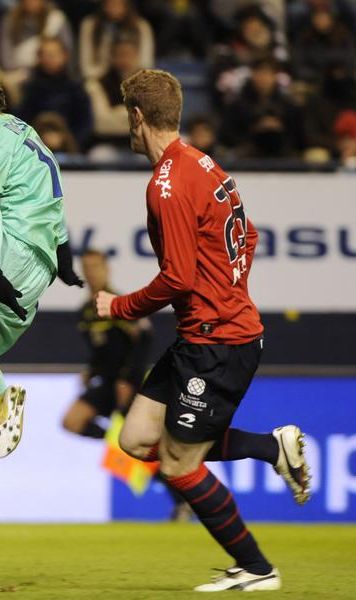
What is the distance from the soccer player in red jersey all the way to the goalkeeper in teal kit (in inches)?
12.6

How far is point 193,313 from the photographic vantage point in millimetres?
6324

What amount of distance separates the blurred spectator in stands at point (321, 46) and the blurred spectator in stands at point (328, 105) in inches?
16.1

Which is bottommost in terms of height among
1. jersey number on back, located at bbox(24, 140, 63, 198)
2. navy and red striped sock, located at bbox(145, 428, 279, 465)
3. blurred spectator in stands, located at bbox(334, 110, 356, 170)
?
navy and red striped sock, located at bbox(145, 428, 279, 465)

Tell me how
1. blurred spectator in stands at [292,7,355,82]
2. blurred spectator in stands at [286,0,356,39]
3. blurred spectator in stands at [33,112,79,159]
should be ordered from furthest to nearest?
blurred spectator in stands at [286,0,356,39]
blurred spectator in stands at [292,7,355,82]
blurred spectator in stands at [33,112,79,159]

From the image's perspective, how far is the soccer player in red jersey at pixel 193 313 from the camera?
616 cm

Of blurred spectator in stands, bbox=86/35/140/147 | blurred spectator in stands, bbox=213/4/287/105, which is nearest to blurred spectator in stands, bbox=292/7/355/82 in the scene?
blurred spectator in stands, bbox=213/4/287/105

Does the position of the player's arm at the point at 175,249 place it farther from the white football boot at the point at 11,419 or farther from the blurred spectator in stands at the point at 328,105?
the blurred spectator in stands at the point at 328,105

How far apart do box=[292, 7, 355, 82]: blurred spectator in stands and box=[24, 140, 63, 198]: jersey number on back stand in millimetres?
7826

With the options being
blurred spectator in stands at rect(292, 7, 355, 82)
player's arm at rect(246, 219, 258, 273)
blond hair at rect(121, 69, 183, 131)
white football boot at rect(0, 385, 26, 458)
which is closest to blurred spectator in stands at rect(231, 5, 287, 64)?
blurred spectator in stands at rect(292, 7, 355, 82)

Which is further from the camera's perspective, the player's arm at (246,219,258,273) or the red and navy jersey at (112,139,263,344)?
the player's arm at (246,219,258,273)

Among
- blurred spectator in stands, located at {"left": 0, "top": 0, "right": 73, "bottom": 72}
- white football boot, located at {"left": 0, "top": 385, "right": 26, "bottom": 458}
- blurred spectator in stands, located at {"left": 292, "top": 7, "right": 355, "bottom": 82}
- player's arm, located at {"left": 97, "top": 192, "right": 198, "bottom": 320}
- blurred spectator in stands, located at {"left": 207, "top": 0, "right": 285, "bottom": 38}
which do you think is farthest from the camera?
blurred spectator in stands, located at {"left": 207, "top": 0, "right": 285, "bottom": 38}

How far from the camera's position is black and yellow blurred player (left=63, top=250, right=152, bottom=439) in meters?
10.1

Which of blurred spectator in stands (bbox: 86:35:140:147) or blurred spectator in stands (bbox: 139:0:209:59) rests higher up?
blurred spectator in stands (bbox: 139:0:209:59)

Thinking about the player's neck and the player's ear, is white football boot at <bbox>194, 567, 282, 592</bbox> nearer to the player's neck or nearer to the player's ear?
the player's neck
